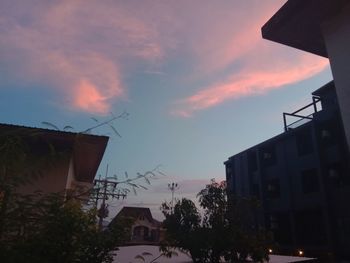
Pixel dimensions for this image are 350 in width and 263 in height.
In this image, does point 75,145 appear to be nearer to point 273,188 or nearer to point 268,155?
point 273,188

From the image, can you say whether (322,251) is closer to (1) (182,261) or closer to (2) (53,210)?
(1) (182,261)

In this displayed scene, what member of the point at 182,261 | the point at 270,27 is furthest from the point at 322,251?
the point at 270,27

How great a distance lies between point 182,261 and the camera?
1061cm

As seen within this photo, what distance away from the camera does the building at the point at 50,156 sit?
2.25 m

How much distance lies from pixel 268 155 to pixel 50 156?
28136mm

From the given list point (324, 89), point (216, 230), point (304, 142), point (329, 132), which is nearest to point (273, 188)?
point (304, 142)

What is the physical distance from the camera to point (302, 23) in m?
4.34

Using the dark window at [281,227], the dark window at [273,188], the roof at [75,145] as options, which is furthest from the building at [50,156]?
the dark window at [273,188]

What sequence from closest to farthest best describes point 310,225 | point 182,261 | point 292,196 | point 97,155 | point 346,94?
point 346,94, point 97,155, point 182,261, point 310,225, point 292,196

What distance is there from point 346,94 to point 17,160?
3387 mm

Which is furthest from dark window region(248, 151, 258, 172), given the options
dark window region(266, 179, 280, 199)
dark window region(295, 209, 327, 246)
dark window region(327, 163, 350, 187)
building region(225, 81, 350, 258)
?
dark window region(327, 163, 350, 187)

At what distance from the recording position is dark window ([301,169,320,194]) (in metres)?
23.8

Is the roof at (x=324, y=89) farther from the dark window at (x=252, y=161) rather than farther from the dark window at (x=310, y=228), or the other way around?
the dark window at (x=310, y=228)

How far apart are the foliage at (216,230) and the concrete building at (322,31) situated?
7503 millimetres
